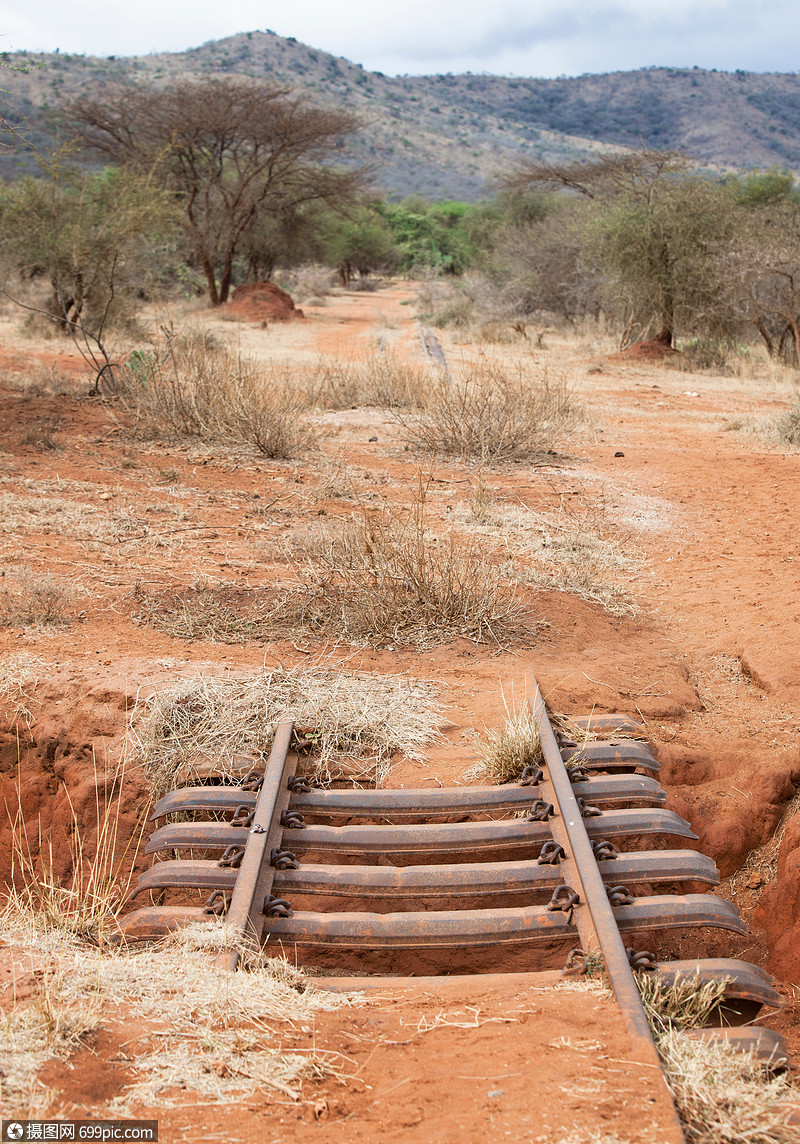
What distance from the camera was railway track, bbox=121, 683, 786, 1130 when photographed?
273cm

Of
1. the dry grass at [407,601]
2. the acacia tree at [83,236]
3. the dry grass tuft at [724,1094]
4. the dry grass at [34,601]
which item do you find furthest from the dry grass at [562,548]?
the acacia tree at [83,236]

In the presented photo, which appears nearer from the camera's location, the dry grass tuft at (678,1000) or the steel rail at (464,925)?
the dry grass tuft at (678,1000)

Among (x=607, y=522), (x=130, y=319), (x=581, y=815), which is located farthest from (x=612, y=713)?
(x=130, y=319)

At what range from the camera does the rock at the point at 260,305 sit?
24422 mm

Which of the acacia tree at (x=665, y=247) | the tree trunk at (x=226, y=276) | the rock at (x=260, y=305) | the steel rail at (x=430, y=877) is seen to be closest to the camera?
the steel rail at (x=430, y=877)

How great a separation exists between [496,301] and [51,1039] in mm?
23784

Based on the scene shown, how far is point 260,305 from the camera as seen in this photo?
24.9 metres

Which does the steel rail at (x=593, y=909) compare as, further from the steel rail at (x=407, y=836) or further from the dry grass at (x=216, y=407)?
the dry grass at (x=216, y=407)

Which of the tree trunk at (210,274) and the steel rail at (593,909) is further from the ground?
the tree trunk at (210,274)

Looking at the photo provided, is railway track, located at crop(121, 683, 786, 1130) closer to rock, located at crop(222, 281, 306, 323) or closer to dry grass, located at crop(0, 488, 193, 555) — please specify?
dry grass, located at crop(0, 488, 193, 555)

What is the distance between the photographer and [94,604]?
16.7 feet

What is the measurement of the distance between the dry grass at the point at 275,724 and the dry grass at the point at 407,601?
0.78 meters

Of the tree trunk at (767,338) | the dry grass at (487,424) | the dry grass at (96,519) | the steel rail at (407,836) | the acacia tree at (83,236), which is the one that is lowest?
the steel rail at (407,836)

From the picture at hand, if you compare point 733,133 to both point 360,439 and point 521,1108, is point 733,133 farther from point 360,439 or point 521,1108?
point 521,1108
